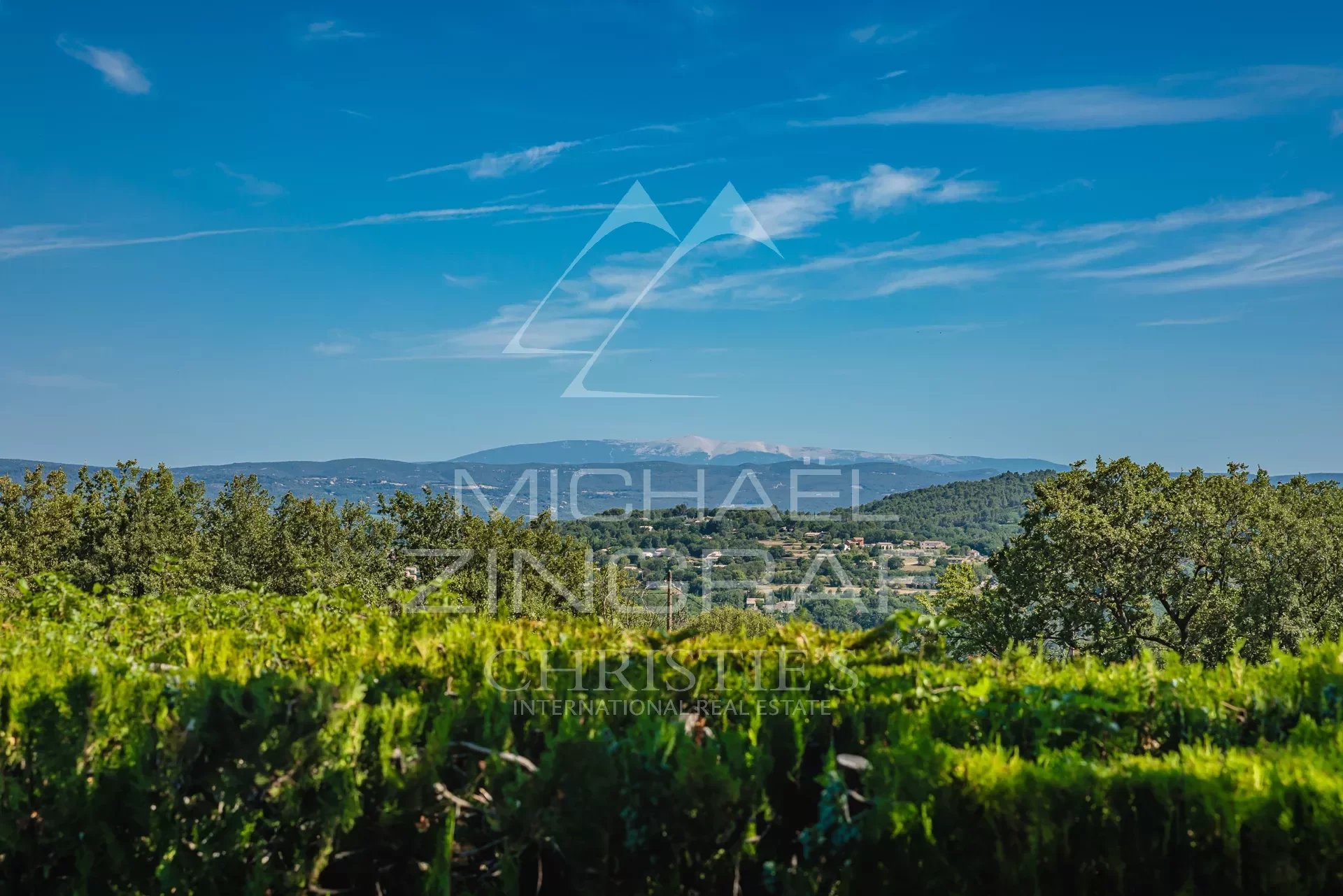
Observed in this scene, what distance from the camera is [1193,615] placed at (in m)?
21.4

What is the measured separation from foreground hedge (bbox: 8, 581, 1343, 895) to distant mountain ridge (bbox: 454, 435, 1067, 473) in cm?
5459

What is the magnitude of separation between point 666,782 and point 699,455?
102335mm

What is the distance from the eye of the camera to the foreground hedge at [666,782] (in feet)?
6.76

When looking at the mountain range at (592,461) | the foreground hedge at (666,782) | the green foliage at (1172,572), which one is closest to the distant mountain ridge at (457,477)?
the mountain range at (592,461)

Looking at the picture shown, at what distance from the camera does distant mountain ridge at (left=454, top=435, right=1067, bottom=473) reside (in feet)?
252

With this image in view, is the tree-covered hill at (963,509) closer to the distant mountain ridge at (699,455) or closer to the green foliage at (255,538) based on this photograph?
the distant mountain ridge at (699,455)

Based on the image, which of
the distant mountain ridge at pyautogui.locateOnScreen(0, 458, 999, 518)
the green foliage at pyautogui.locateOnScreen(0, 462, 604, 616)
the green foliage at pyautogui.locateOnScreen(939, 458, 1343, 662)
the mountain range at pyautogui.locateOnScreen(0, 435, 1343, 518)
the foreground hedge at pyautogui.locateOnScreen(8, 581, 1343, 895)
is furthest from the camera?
the mountain range at pyautogui.locateOnScreen(0, 435, 1343, 518)

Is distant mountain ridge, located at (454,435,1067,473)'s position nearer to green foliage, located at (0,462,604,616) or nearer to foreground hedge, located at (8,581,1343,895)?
green foliage, located at (0,462,604,616)

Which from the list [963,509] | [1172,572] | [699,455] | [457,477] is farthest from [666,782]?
[699,455]

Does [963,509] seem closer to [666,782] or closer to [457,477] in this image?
[457,477]

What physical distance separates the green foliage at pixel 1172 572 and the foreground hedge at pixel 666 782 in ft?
62.6

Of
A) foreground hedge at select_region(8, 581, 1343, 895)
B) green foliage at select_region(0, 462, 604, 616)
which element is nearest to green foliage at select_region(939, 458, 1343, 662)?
green foliage at select_region(0, 462, 604, 616)

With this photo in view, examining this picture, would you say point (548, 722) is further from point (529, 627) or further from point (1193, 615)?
point (1193, 615)

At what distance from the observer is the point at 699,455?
343 feet
